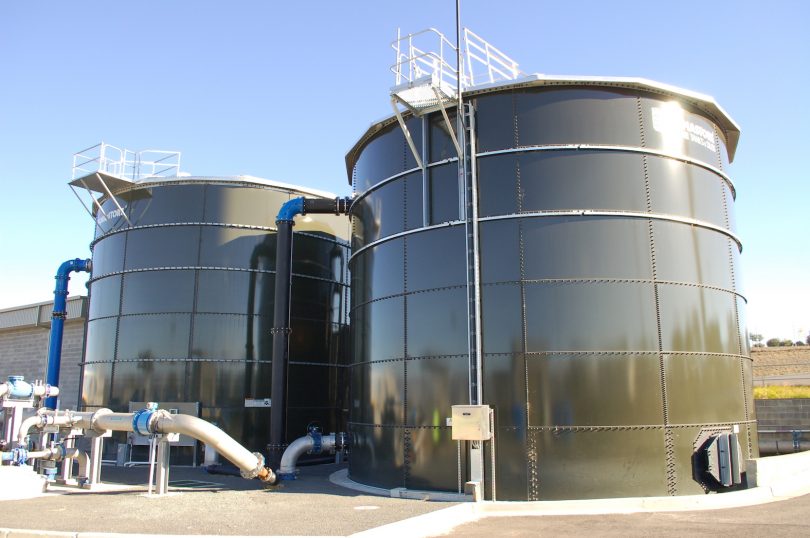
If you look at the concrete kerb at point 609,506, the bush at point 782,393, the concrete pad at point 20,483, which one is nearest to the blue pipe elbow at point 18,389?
the concrete pad at point 20,483

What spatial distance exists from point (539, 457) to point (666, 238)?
5.29 meters

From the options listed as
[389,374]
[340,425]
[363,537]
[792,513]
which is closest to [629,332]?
[792,513]

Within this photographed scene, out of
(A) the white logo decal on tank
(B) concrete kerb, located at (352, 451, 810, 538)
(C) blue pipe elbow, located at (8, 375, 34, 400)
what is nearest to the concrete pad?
(C) blue pipe elbow, located at (8, 375, 34, 400)

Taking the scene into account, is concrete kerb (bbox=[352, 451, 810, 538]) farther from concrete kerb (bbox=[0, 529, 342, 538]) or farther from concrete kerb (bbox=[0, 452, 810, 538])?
concrete kerb (bbox=[0, 529, 342, 538])

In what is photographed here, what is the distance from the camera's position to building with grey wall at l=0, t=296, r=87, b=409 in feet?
99.1

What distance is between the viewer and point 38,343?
34.2 m

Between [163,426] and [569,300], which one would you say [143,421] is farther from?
[569,300]

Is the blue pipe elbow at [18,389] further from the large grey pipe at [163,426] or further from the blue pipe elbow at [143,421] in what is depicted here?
the blue pipe elbow at [143,421]

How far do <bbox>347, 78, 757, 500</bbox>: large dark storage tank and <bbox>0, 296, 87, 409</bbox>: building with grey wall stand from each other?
20.2 meters

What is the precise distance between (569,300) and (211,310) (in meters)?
12.6

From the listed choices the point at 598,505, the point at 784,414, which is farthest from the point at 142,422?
the point at 784,414

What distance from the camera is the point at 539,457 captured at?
12.9 metres

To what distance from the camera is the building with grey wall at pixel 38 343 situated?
30.2 meters

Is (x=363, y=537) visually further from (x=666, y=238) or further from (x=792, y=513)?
(x=666, y=238)
